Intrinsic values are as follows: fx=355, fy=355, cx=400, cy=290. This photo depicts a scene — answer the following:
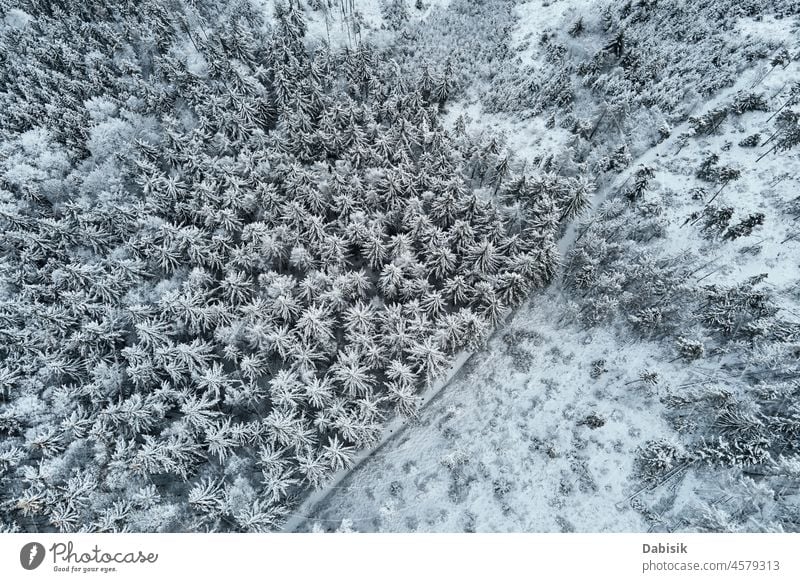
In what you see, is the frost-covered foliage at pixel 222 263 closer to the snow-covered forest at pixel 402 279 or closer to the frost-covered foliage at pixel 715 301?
the snow-covered forest at pixel 402 279

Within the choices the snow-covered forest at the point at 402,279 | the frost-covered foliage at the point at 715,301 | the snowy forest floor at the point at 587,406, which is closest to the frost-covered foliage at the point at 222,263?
the snow-covered forest at the point at 402,279

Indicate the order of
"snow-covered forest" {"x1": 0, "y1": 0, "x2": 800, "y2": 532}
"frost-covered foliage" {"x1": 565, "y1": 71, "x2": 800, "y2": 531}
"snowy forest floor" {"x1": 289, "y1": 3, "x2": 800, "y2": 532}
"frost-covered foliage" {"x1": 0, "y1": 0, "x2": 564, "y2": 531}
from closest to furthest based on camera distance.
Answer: "frost-covered foliage" {"x1": 565, "y1": 71, "x2": 800, "y2": 531} → "snowy forest floor" {"x1": 289, "y1": 3, "x2": 800, "y2": 532} → "snow-covered forest" {"x1": 0, "y1": 0, "x2": 800, "y2": 532} → "frost-covered foliage" {"x1": 0, "y1": 0, "x2": 564, "y2": 531}

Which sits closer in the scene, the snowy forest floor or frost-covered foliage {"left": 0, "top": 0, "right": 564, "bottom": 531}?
the snowy forest floor

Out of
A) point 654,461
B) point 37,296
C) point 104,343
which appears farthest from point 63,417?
point 654,461

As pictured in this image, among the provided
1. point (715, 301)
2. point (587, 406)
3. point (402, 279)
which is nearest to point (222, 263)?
point (402, 279)

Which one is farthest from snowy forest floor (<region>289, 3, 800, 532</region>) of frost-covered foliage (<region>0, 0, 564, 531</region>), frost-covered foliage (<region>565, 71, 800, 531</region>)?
frost-covered foliage (<region>0, 0, 564, 531</region>)

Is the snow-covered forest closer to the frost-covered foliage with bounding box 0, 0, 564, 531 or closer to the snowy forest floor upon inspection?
the snowy forest floor

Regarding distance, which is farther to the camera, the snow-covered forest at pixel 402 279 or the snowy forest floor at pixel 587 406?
the snow-covered forest at pixel 402 279
